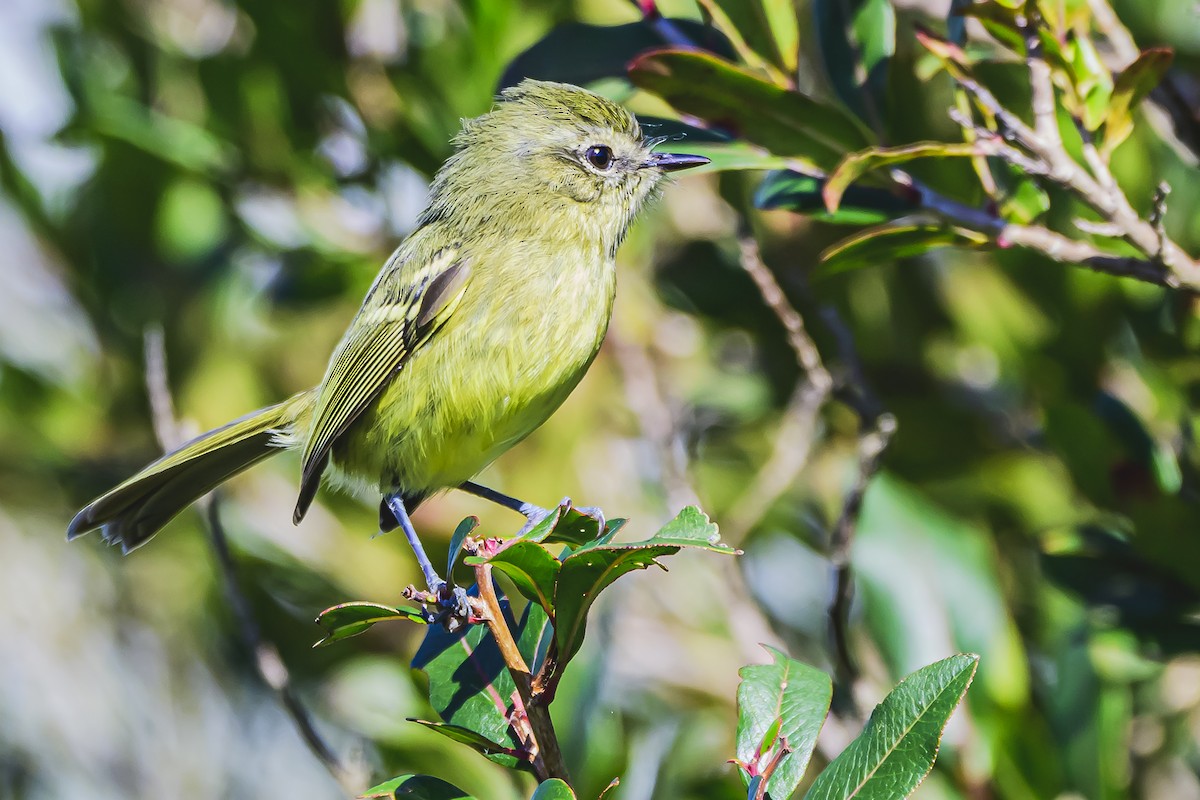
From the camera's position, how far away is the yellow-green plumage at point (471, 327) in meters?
2.85

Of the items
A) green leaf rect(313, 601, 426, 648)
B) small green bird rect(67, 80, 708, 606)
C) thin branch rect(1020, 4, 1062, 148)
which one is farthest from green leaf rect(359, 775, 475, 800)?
thin branch rect(1020, 4, 1062, 148)

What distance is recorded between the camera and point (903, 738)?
5.32 feet

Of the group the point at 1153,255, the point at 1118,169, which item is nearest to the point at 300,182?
the point at 1118,169

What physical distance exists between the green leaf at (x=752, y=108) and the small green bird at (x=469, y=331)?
0.75 ft

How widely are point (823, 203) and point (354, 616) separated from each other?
3.91 ft

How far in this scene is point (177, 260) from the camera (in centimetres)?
408

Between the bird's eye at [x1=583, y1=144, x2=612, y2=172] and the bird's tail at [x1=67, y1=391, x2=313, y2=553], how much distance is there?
3.58 ft

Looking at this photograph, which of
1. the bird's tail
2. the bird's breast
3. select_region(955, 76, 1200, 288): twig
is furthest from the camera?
the bird's tail

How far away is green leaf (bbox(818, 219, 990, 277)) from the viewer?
2213 millimetres

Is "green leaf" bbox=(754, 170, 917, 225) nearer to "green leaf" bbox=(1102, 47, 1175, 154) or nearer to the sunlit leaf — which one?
"green leaf" bbox=(1102, 47, 1175, 154)

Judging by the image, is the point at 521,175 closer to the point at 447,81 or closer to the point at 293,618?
the point at 447,81

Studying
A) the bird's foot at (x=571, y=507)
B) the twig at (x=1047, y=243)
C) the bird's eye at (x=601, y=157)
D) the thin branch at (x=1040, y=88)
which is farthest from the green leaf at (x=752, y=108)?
the bird's eye at (x=601, y=157)

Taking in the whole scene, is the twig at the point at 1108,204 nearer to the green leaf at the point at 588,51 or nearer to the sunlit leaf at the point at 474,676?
the green leaf at the point at 588,51

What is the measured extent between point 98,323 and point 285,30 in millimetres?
1191
